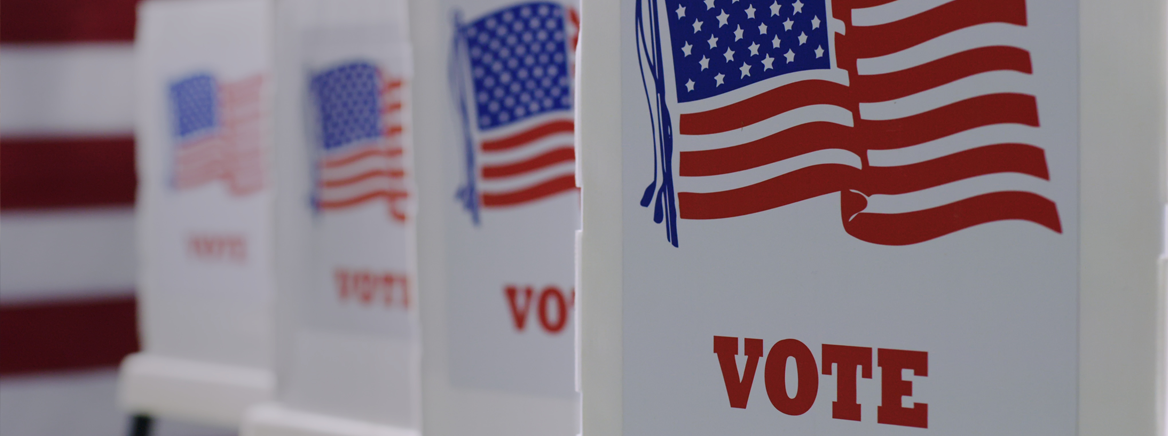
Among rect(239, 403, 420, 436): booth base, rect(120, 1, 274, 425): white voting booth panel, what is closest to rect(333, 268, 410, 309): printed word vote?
rect(239, 403, 420, 436): booth base

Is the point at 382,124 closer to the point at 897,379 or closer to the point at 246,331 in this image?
the point at 246,331

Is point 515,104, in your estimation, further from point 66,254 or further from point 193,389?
point 66,254

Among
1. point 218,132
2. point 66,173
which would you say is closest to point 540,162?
point 218,132

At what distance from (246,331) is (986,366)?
0.91 m

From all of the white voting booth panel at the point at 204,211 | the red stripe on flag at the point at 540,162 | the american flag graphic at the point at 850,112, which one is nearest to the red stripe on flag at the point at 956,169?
the american flag graphic at the point at 850,112

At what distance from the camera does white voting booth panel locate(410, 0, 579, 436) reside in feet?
2.31

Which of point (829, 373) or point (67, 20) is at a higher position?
point (67, 20)

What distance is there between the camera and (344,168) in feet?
2.92

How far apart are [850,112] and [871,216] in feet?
0.16

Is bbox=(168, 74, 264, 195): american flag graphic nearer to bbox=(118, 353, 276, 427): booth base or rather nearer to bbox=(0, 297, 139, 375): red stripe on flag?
bbox=(118, 353, 276, 427): booth base

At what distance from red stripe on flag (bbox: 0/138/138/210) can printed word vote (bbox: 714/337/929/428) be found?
1.43 meters

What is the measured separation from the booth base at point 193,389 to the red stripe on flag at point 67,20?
0.62m

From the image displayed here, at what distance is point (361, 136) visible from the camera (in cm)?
89

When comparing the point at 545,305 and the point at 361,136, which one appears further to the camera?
the point at 361,136
